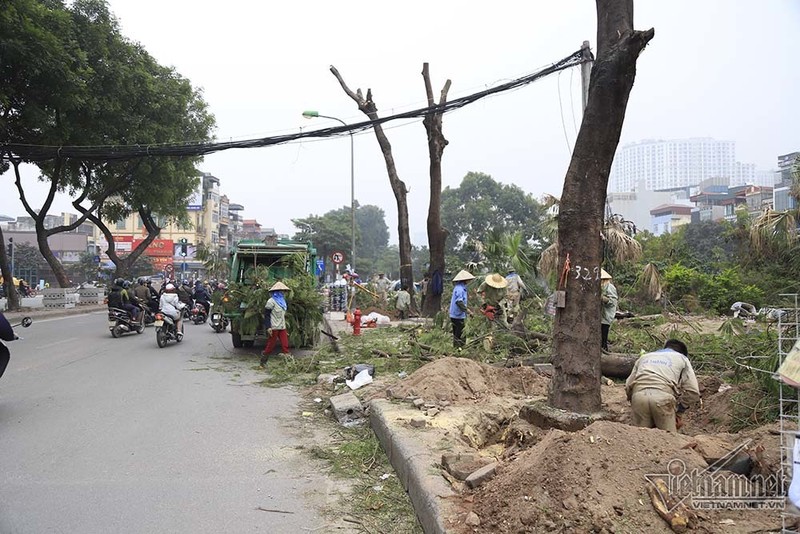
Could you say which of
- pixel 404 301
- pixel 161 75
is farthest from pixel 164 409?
pixel 161 75

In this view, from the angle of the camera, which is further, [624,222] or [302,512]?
[624,222]

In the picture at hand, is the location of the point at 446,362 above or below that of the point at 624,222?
below

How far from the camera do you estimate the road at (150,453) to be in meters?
4.27

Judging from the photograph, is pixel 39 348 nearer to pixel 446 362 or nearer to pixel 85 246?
pixel 446 362

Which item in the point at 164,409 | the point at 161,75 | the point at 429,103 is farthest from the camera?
the point at 161,75

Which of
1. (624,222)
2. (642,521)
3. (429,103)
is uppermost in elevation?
(429,103)

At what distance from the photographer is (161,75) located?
82.0ft

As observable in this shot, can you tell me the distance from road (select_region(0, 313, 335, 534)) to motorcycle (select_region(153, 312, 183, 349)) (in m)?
2.74

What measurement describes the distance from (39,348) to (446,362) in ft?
32.5

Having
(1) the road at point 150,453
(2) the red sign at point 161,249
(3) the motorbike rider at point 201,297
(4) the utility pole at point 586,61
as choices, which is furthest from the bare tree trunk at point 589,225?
(2) the red sign at point 161,249

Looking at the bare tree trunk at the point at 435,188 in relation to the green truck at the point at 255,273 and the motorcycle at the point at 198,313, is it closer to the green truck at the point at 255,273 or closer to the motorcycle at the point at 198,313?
the green truck at the point at 255,273

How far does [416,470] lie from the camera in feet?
15.1

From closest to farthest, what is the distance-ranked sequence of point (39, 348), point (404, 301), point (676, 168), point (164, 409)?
point (164, 409), point (39, 348), point (404, 301), point (676, 168)

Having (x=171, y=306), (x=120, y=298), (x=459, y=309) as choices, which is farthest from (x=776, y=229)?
(x=120, y=298)
